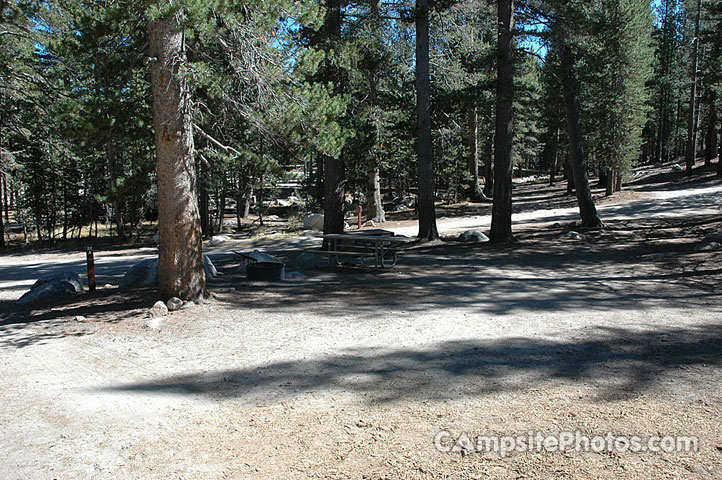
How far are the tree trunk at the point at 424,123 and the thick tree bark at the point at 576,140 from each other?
4190 mm

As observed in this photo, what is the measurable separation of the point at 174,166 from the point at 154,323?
87.1 inches

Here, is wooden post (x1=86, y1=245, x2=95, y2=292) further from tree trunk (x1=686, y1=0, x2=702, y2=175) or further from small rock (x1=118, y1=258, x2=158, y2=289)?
tree trunk (x1=686, y1=0, x2=702, y2=175)

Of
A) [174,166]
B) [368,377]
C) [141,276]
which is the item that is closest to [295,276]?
[141,276]

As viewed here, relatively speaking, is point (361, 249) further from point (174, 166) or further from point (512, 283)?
point (174, 166)

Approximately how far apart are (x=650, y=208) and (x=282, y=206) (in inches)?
943

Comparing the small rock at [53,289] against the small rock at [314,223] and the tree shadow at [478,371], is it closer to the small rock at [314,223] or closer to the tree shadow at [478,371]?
the tree shadow at [478,371]

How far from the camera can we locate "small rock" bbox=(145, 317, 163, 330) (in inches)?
268

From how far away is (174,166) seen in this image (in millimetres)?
7395

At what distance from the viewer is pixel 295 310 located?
758cm

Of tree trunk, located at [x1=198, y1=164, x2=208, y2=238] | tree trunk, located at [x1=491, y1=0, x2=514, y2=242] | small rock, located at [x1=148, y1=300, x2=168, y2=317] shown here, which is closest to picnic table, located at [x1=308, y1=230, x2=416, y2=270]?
tree trunk, located at [x1=491, y1=0, x2=514, y2=242]

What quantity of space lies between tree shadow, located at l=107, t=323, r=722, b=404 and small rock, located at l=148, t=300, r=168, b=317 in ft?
8.41

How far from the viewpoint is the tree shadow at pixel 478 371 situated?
431 centimetres

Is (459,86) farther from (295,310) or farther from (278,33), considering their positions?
(295,310)

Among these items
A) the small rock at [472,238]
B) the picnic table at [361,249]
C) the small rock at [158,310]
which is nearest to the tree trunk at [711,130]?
the small rock at [472,238]
